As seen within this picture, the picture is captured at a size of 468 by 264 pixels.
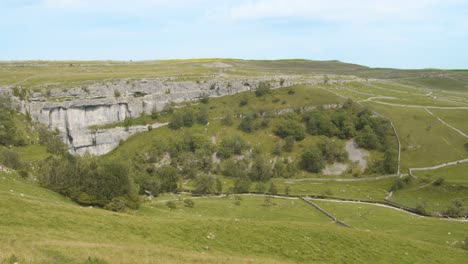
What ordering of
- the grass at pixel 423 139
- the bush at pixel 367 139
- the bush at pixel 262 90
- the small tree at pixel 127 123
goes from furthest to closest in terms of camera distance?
1. the bush at pixel 262 90
2. the small tree at pixel 127 123
3. the bush at pixel 367 139
4. the grass at pixel 423 139

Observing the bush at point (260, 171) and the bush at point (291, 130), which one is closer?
the bush at point (260, 171)

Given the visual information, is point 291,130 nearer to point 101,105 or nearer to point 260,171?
point 260,171

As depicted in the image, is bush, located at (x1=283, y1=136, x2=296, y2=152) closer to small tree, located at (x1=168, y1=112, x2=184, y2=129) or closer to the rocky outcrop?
small tree, located at (x1=168, y1=112, x2=184, y2=129)

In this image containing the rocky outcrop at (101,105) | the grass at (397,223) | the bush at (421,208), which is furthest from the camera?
the rocky outcrop at (101,105)

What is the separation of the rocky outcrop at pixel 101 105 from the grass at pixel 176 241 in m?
106

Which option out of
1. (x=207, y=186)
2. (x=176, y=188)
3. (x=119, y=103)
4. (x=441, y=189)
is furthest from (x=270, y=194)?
(x=119, y=103)

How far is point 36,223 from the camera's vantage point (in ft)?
100

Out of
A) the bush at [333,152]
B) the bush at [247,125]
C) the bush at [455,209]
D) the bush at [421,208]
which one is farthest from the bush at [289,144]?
the bush at [455,209]

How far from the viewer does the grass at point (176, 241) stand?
24989 mm

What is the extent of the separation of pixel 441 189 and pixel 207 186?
5730 cm

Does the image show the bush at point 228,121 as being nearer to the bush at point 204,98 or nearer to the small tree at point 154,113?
the bush at point 204,98

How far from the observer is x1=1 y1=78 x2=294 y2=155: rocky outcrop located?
145 metres

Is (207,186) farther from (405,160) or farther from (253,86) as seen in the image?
(253,86)

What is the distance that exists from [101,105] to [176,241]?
435 ft
